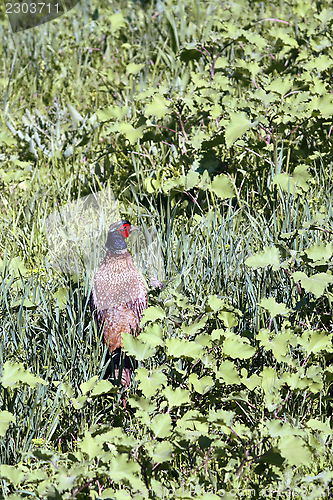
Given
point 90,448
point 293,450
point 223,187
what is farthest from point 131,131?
point 293,450

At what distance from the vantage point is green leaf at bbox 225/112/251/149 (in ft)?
9.97

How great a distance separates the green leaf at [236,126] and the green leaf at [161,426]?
176 centimetres

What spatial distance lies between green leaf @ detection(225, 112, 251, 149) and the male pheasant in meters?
1.06

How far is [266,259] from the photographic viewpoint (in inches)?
87.7

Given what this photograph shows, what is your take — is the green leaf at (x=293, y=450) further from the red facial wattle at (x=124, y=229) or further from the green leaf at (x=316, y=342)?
the red facial wattle at (x=124, y=229)

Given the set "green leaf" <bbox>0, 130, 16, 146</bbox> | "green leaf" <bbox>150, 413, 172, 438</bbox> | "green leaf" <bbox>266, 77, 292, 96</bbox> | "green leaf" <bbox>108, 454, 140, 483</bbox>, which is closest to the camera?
"green leaf" <bbox>108, 454, 140, 483</bbox>

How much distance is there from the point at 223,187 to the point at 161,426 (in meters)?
1.85

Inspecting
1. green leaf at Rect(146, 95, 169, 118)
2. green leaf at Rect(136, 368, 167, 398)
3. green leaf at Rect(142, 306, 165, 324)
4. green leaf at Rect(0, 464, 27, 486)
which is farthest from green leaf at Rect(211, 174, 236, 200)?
green leaf at Rect(0, 464, 27, 486)

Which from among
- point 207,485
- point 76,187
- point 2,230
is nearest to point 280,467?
point 207,485

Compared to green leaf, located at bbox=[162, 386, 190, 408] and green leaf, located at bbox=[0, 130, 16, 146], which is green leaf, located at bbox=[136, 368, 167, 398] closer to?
green leaf, located at bbox=[162, 386, 190, 408]

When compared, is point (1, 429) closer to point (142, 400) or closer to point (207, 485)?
point (142, 400)

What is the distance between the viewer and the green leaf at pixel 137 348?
2041mm

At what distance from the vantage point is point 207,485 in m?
1.91

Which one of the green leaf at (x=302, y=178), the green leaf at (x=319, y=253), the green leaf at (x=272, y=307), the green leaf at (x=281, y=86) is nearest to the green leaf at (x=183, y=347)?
the green leaf at (x=272, y=307)
